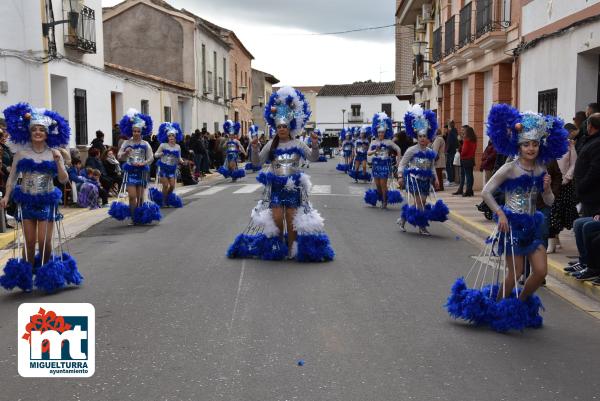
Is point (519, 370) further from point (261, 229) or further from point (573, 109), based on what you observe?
point (573, 109)

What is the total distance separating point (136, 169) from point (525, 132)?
836cm

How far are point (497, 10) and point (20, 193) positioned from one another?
620 inches

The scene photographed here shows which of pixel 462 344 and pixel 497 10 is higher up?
pixel 497 10

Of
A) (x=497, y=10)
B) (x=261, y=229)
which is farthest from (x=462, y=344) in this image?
(x=497, y=10)

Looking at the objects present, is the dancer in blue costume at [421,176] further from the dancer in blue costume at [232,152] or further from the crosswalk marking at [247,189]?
the dancer in blue costume at [232,152]

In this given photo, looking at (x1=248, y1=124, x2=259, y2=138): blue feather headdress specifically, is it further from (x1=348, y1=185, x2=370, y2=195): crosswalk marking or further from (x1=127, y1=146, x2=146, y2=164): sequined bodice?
(x1=348, y1=185, x2=370, y2=195): crosswalk marking

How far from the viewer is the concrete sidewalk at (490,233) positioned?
8059 millimetres

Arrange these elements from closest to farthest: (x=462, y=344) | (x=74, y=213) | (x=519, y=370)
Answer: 1. (x=519, y=370)
2. (x=462, y=344)
3. (x=74, y=213)

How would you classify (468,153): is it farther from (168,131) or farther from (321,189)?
(168,131)

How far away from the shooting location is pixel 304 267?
9.12m

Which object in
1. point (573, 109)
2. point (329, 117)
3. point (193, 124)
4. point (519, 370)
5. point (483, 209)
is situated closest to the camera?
point (519, 370)

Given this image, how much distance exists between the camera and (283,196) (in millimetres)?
9633

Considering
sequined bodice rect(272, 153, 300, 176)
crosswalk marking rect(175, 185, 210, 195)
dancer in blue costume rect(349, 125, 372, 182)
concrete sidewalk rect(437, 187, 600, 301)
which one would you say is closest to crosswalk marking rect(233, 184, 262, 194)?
crosswalk marking rect(175, 185, 210, 195)

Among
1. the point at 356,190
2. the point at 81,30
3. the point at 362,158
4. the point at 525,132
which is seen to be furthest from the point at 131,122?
the point at 362,158
